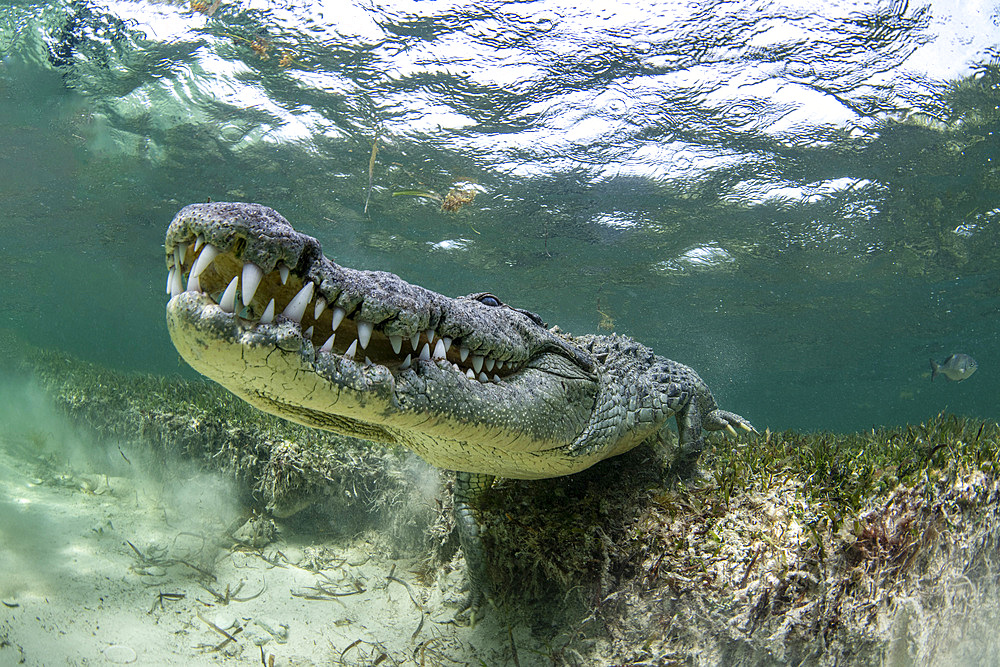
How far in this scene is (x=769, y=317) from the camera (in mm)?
24047

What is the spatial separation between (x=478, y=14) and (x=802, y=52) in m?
5.45

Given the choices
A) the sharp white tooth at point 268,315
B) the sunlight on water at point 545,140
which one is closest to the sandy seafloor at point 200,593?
the sunlight on water at point 545,140

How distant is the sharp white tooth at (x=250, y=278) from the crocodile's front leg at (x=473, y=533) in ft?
7.23

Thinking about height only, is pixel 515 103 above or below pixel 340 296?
above

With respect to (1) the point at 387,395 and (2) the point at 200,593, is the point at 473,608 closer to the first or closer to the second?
(2) the point at 200,593

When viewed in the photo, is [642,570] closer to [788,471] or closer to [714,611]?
[714,611]

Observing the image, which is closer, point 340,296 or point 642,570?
point 340,296

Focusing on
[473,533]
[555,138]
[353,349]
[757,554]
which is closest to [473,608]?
[473,533]

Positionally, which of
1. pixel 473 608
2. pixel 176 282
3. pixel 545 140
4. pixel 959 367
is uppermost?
pixel 545 140

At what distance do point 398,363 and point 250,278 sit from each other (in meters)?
0.75

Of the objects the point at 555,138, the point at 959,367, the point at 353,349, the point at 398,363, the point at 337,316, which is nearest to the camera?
the point at 337,316

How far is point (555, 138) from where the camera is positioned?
11.2 m

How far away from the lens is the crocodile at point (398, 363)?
1.64 m

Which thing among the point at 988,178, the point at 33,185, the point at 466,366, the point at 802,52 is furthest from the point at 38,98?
the point at 988,178
